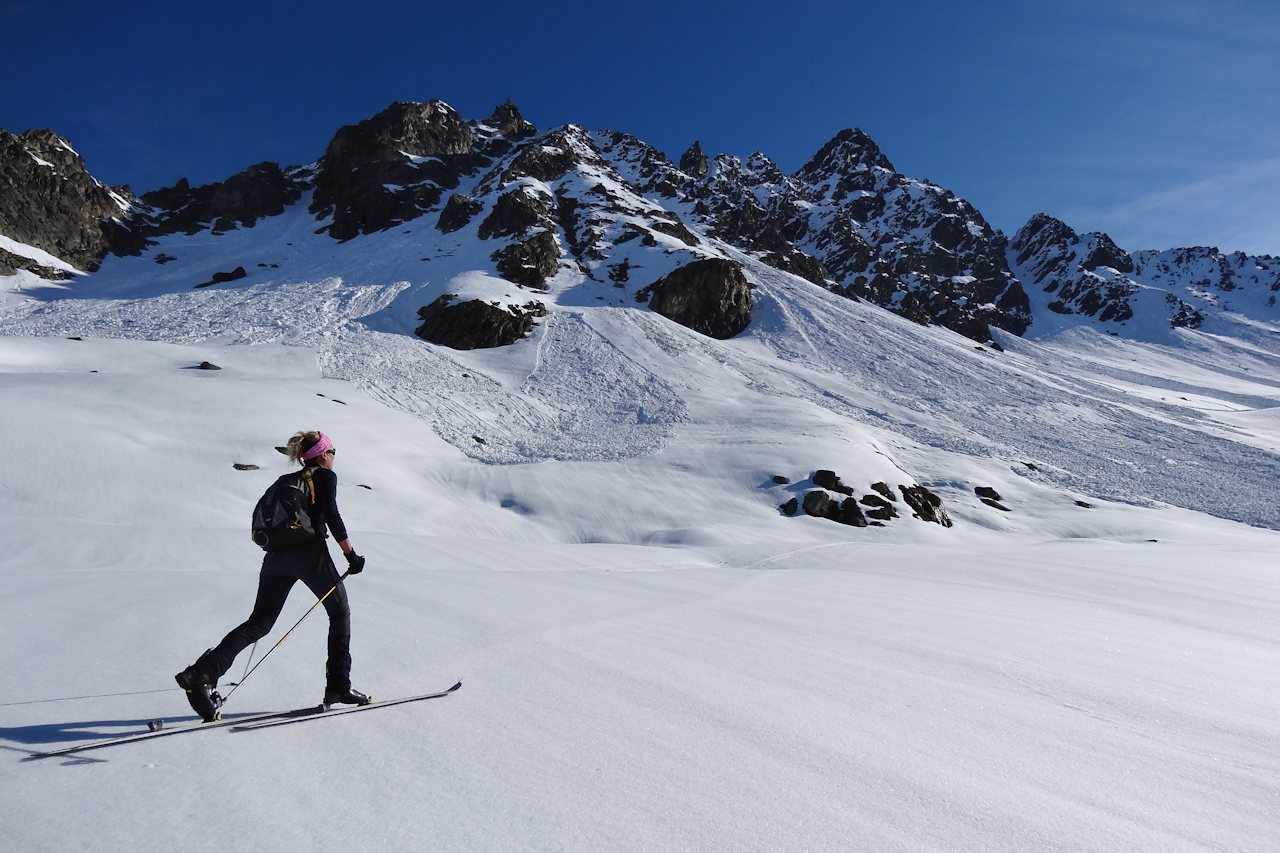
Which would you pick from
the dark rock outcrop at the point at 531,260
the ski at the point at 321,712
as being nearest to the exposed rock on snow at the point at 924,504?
the ski at the point at 321,712

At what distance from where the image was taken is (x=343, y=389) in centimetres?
3098

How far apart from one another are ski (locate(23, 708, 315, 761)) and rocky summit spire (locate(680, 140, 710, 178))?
153 meters

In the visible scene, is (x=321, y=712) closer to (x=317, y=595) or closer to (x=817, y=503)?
(x=317, y=595)

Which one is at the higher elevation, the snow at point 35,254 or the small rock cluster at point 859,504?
the snow at point 35,254

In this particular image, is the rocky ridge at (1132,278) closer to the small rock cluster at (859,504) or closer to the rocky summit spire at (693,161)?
the rocky summit spire at (693,161)

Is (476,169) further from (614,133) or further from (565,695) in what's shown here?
(565,695)

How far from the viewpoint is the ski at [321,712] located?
12.2ft

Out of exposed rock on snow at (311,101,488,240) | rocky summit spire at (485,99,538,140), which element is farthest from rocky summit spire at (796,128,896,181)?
exposed rock on snow at (311,101,488,240)

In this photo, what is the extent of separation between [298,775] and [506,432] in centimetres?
2813

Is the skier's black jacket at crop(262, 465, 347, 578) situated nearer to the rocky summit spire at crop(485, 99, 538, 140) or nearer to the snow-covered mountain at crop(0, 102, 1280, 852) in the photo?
the snow-covered mountain at crop(0, 102, 1280, 852)

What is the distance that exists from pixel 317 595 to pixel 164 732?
103cm

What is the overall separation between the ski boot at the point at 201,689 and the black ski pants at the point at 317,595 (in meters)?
0.16

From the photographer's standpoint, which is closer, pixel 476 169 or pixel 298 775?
pixel 298 775

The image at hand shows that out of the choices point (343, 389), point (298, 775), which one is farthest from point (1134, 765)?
point (343, 389)
